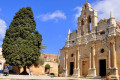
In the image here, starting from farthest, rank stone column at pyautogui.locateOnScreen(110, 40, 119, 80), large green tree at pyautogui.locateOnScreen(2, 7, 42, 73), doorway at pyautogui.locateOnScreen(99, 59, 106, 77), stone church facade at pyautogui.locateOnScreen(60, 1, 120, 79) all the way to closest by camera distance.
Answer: large green tree at pyautogui.locateOnScreen(2, 7, 42, 73) → doorway at pyautogui.locateOnScreen(99, 59, 106, 77) → stone church facade at pyautogui.locateOnScreen(60, 1, 120, 79) → stone column at pyautogui.locateOnScreen(110, 40, 119, 80)

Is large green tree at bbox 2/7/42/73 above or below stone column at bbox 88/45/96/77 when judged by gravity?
above

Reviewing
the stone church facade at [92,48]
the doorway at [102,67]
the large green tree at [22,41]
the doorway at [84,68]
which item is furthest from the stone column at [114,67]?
the large green tree at [22,41]

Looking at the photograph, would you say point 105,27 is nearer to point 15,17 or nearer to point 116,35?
point 116,35

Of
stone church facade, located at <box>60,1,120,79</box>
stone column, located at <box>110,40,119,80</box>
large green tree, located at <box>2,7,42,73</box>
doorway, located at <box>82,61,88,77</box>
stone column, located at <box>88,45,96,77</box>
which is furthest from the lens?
doorway, located at <box>82,61,88,77</box>

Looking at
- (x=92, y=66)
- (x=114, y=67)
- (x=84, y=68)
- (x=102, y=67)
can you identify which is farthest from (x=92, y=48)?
(x=114, y=67)

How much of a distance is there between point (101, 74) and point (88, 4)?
12069 millimetres

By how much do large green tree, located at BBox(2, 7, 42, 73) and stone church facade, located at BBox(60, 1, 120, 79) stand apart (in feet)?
21.7

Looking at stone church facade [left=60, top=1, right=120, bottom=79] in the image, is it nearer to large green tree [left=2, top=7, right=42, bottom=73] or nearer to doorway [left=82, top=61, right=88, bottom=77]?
doorway [left=82, top=61, right=88, bottom=77]

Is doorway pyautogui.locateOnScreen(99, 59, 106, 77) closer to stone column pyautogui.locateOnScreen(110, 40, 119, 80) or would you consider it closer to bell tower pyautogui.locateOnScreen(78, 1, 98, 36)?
stone column pyautogui.locateOnScreen(110, 40, 119, 80)

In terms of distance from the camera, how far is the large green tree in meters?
21.1

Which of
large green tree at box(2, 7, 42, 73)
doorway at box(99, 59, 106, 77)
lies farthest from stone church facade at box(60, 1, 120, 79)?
large green tree at box(2, 7, 42, 73)

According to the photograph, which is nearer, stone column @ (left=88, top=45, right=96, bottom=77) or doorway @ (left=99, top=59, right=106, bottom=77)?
doorway @ (left=99, top=59, right=106, bottom=77)

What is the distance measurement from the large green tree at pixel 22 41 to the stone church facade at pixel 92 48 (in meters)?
6.62

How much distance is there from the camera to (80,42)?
24547mm
